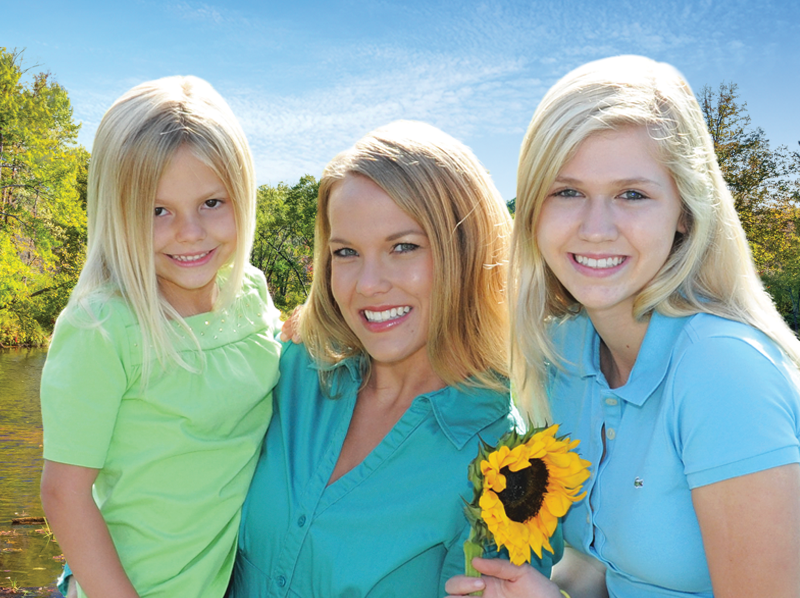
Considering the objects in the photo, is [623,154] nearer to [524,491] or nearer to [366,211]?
[366,211]

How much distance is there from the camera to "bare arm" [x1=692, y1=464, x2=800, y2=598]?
1.72m

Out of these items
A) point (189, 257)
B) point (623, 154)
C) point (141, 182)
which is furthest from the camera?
point (189, 257)

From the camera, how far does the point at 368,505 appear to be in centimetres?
221

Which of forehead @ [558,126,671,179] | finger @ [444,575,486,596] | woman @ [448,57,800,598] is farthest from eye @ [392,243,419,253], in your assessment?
finger @ [444,575,486,596]

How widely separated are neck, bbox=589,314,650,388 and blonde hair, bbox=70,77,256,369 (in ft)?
4.82

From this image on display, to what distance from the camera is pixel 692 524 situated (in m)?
1.95

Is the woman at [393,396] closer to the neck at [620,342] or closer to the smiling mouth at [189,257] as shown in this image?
the neck at [620,342]

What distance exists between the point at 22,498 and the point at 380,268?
12674 millimetres

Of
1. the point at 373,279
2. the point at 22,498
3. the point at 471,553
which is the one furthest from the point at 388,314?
the point at 22,498

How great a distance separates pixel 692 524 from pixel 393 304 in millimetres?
1181

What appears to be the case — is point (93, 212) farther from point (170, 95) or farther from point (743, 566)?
point (743, 566)

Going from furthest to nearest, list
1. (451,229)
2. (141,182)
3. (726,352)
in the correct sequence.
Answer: (141,182)
(451,229)
(726,352)

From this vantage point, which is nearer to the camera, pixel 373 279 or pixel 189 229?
pixel 373 279

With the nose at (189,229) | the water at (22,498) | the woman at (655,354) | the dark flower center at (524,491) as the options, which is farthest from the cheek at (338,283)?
the water at (22,498)
